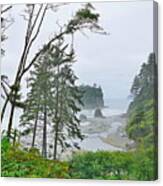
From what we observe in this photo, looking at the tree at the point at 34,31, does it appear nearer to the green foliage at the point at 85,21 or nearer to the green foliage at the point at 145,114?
the green foliage at the point at 85,21

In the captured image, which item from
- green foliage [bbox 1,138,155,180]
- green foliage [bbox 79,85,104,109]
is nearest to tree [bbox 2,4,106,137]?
green foliage [bbox 1,138,155,180]

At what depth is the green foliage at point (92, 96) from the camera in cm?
225

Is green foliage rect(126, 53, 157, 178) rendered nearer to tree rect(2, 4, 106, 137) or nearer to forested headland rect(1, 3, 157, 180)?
forested headland rect(1, 3, 157, 180)

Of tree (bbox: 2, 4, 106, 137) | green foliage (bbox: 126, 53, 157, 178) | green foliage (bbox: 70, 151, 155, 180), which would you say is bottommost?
green foliage (bbox: 70, 151, 155, 180)

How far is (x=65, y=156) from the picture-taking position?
2268 mm

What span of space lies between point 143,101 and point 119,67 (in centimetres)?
16

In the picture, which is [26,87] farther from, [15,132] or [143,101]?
[143,101]

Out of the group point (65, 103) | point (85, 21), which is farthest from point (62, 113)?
point (85, 21)

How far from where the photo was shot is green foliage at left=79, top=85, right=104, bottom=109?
2.25m

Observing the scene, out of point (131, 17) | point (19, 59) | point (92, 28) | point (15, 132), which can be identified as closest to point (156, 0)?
point (131, 17)

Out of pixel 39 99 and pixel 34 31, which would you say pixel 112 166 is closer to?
pixel 39 99

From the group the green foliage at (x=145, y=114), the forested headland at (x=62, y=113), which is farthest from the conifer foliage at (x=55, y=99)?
the green foliage at (x=145, y=114)

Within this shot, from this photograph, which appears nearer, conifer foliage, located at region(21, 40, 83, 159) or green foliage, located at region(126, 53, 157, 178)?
green foliage, located at region(126, 53, 157, 178)

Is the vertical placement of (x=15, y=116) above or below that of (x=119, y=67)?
below
